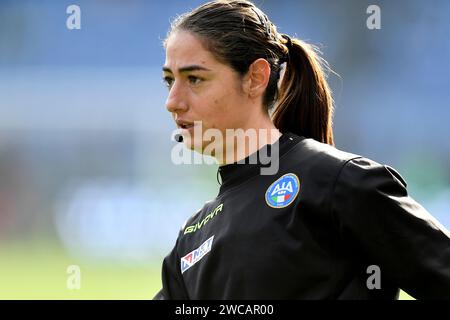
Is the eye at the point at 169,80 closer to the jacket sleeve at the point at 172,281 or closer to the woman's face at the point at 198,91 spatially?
the woman's face at the point at 198,91

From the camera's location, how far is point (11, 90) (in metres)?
6.20

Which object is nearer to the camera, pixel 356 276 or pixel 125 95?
pixel 356 276

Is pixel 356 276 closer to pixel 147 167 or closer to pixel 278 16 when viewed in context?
pixel 147 167

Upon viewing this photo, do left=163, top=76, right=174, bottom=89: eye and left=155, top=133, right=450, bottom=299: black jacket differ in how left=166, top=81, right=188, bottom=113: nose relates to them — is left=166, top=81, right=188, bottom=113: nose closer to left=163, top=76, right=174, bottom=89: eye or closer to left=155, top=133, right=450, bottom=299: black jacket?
left=163, top=76, right=174, bottom=89: eye

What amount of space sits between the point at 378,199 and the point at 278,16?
486 centimetres

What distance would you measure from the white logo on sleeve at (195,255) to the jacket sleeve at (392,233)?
0.35m

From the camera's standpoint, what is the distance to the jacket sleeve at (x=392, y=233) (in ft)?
4.95

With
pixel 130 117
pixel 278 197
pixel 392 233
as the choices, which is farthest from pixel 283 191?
pixel 130 117

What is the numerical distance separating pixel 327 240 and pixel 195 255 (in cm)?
38

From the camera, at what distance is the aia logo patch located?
5.48ft

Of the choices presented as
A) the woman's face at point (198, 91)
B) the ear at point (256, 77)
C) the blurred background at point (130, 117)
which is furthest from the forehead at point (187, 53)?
the blurred background at point (130, 117)

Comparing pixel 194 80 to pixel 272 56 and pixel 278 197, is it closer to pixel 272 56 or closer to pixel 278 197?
pixel 272 56

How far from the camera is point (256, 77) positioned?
1922mm
